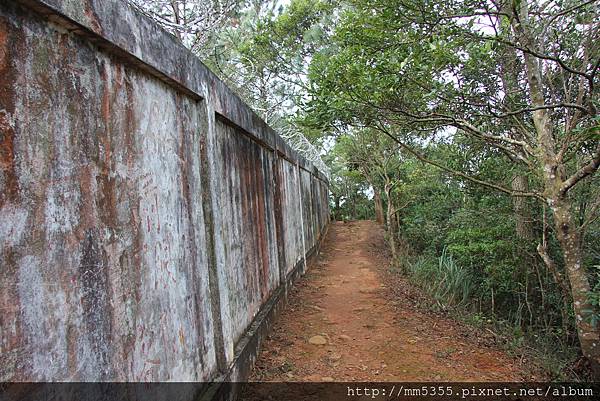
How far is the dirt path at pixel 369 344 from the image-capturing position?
3211 mm

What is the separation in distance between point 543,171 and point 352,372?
286 centimetres

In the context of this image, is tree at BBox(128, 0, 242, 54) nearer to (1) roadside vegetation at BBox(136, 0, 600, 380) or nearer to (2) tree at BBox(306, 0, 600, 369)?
(1) roadside vegetation at BBox(136, 0, 600, 380)

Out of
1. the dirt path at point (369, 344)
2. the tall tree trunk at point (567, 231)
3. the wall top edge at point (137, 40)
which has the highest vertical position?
the wall top edge at point (137, 40)

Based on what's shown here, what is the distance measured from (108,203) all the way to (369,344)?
3266 mm

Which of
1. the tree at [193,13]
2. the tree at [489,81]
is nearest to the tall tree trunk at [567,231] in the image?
the tree at [489,81]

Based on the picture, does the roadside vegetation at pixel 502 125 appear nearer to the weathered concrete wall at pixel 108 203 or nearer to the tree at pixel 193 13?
the tree at pixel 193 13

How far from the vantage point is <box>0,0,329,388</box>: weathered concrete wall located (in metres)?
1.05

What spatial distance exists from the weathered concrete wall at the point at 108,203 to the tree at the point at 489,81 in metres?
1.94

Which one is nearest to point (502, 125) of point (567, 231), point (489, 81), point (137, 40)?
point (489, 81)

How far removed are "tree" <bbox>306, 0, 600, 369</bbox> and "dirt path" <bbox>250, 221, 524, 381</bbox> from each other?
1190mm

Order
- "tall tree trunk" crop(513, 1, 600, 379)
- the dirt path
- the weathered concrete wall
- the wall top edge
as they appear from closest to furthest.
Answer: the weathered concrete wall, the wall top edge, the dirt path, "tall tree trunk" crop(513, 1, 600, 379)

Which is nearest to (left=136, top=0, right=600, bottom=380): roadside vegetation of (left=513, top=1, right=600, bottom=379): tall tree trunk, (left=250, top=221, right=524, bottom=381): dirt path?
(left=513, top=1, right=600, bottom=379): tall tree trunk

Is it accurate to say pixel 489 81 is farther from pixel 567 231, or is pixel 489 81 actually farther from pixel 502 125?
pixel 567 231

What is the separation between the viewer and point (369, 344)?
387 cm
